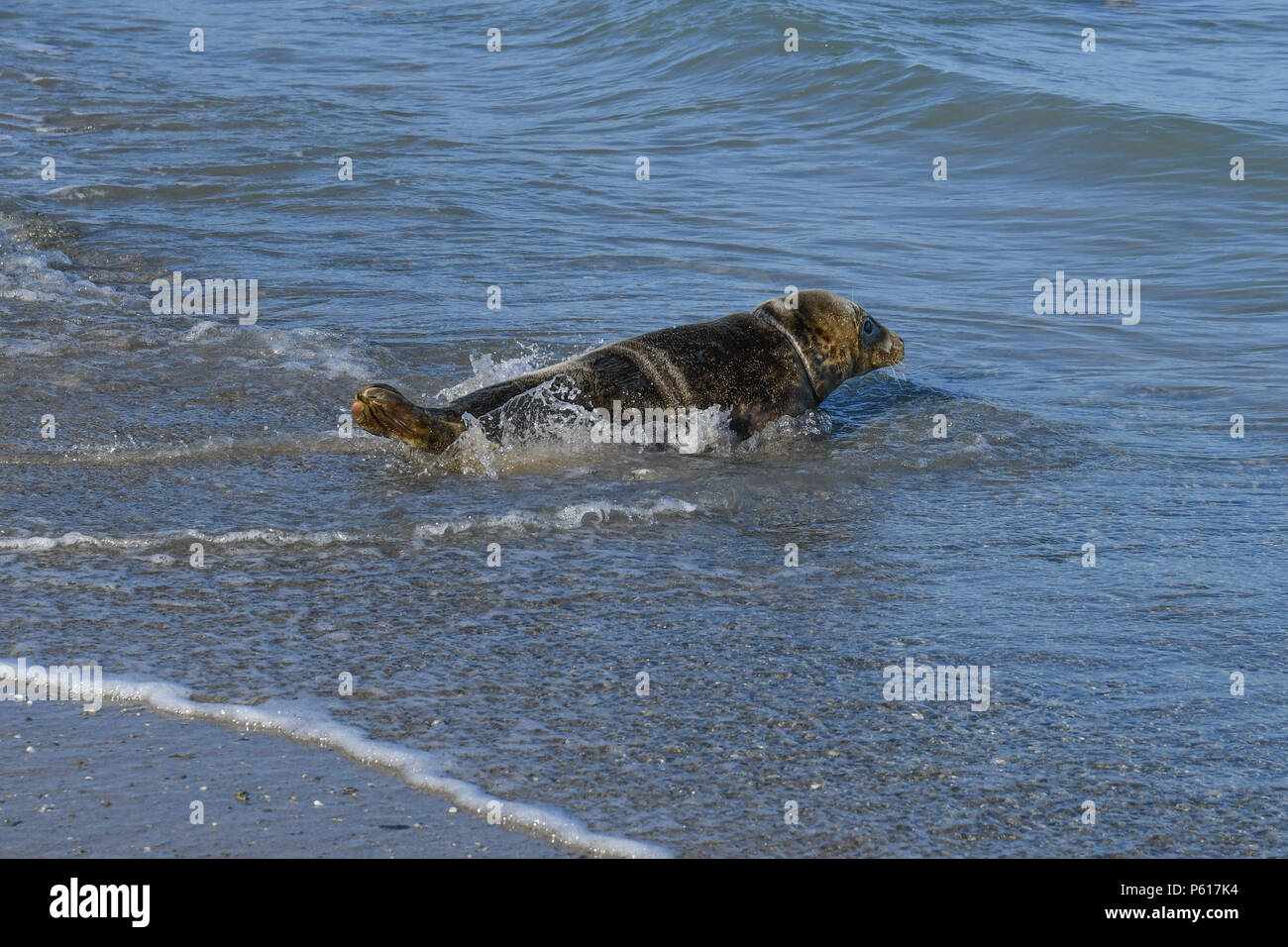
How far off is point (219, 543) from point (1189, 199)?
1008cm

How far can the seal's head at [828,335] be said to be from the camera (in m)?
7.47

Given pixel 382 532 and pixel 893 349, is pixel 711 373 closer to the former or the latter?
→ pixel 893 349

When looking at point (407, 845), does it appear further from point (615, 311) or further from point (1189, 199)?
point (1189, 199)

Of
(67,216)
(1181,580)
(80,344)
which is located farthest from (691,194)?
(1181,580)

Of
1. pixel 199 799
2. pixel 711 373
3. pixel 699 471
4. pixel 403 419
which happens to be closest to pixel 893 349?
pixel 711 373

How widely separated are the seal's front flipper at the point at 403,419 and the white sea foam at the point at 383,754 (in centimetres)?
192

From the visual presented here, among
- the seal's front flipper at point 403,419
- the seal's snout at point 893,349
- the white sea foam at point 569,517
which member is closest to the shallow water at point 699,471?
the white sea foam at point 569,517

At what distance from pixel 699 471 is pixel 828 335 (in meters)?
1.30

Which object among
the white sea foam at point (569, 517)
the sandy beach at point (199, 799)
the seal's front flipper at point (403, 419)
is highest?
the seal's front flipper at point (403, 419)

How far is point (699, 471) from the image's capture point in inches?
262

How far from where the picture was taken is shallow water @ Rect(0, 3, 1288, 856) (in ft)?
13.9

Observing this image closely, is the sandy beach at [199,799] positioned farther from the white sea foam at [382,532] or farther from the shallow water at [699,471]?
the white sea foam at [382,532]

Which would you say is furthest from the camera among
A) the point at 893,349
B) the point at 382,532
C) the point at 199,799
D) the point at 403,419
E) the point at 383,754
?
the point at 893,349

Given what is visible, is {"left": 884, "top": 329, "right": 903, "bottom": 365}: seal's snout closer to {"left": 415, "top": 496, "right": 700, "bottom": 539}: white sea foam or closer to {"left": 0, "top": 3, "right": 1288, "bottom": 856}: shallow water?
{"left": 0, "top": 3, "right": 1288, "bottom": 856}: shallow water
